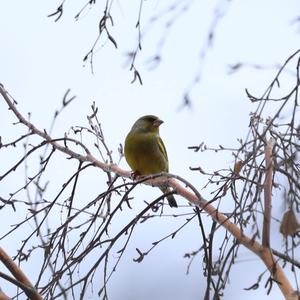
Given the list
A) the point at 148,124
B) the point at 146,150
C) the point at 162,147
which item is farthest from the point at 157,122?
the point at 146,150

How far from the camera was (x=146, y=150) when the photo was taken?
5691 mm

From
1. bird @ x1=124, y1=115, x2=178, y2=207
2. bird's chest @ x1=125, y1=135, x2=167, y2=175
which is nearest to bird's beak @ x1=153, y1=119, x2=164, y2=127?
bird @ x1=124, y1=115, x2=178, y2=207

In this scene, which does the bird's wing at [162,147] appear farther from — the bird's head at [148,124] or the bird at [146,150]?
the bird's head at [148,124]

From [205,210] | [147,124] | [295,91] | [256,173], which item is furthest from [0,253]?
[147,124]

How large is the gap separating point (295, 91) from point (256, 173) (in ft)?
1.19

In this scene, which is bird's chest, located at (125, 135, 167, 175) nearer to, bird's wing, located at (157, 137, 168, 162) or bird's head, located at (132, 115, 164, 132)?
bird's wing, located at (157, 137, 168, 162)

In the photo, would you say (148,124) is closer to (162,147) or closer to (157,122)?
(157,122)

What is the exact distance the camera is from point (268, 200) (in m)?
2.94

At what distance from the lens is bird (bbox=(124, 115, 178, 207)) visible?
5.59m

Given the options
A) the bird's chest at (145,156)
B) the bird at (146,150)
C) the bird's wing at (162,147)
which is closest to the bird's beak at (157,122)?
the bird at (146,150)

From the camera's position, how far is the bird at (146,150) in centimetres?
559

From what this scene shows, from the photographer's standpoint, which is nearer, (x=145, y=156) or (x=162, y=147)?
(x=145, y=156)

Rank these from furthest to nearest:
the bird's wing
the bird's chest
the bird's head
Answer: the bird's head, the bird's wing, the bird's chest

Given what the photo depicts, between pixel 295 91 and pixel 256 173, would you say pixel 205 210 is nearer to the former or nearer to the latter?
pixel 256 173
